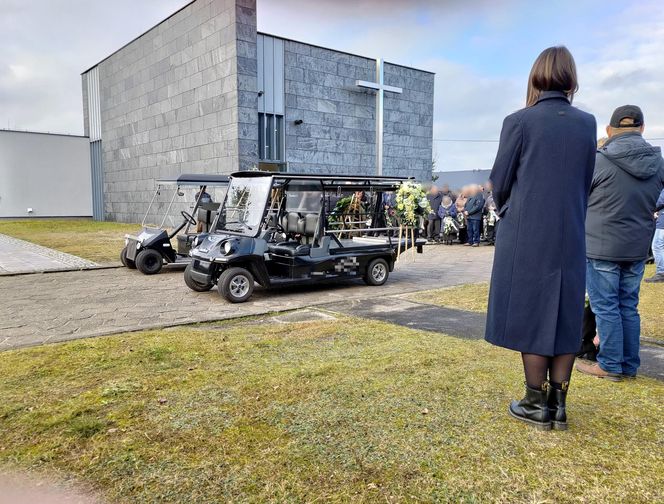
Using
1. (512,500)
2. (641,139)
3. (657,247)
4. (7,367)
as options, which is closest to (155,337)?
(7,367)

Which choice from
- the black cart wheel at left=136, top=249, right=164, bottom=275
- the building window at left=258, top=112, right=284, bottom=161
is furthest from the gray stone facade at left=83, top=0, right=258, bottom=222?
the black cart wheel at left=136, top=249, right=164, bottom=275

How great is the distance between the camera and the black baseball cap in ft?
12.2

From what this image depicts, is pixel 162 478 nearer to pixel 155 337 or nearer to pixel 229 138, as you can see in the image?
pixel 155 337

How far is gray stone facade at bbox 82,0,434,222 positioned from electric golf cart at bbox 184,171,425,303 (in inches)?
394

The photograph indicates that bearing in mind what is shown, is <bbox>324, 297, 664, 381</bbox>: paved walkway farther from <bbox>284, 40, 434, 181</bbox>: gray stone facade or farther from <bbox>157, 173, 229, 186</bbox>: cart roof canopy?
<bbox>284, 40, 434, 181</bbox>: gray stone facade

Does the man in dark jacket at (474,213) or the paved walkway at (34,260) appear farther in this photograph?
the man in dark jacket at (474,213)

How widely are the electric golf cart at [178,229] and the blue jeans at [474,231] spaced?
28.2ft

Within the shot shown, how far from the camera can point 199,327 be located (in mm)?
5758

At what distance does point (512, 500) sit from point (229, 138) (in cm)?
1710

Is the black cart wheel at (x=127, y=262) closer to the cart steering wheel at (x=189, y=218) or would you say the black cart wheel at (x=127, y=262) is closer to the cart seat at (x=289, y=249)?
the cart steering wheel at (x=189, y=218)

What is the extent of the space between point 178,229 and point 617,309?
8358 mm

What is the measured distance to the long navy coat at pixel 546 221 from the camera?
2621mm

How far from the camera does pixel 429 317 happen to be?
20.1 ft

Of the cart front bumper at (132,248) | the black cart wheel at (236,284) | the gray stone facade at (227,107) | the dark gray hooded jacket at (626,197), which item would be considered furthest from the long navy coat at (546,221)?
the gray stone facade at (227,107)
